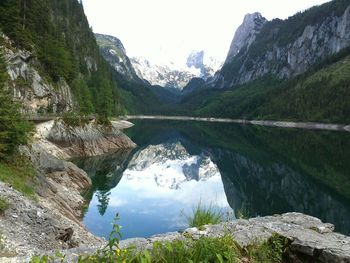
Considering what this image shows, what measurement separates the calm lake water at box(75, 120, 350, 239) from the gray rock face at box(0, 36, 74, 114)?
21.4 m

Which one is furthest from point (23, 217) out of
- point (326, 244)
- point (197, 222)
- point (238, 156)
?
point (238, 156)

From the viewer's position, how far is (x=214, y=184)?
70625 millimetres

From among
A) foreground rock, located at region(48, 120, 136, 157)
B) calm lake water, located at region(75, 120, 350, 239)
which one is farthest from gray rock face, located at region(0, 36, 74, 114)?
calm lake water, located at region(75, 120, 350, 239)

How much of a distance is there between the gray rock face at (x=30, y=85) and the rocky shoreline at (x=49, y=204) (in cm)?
1273

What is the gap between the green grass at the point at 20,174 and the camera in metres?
26.3

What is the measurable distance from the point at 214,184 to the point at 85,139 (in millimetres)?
27878

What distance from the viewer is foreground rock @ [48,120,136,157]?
73019 mm

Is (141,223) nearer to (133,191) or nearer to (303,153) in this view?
(133,191)

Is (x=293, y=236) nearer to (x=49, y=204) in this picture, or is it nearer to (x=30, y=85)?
(x=49, y=204)

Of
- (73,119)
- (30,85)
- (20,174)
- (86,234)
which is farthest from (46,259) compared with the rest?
(30,85)

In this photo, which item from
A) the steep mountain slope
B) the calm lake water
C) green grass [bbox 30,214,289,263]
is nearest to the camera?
green grass [bbox 30,214,289,263]

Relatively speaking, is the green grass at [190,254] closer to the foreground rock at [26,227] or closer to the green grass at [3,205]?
the foreground rock at [26,227]

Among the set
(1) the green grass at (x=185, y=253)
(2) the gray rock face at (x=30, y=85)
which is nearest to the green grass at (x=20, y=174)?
(1) the green grass at (x=185, y=253)

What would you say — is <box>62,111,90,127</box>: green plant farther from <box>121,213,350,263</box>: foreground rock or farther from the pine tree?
<box>121,213,350,263</box>: foreground rock
